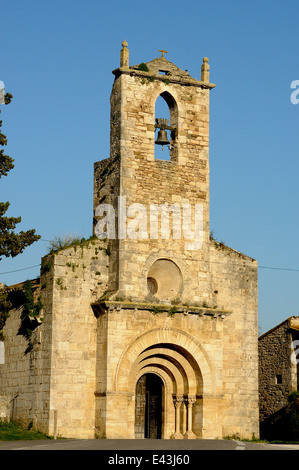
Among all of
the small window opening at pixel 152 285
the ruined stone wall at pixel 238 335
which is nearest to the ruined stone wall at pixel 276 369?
the ruined stone wall at pixel 238 335

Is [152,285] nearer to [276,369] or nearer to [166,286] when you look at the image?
[166,286]

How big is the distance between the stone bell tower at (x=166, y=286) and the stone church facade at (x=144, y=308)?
36mm

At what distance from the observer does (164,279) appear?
29.1 metres

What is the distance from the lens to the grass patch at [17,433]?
2566 centimetres

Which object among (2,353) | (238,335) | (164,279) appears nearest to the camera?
(164,279)

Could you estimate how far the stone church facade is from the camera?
1069 inches

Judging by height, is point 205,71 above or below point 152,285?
above

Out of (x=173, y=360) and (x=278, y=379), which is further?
(x=278, y=379)

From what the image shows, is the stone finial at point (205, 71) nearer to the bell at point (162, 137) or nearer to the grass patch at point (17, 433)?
the bell at point (162, 137)

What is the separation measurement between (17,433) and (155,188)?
8.82 metres

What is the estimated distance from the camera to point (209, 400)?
28297 mm

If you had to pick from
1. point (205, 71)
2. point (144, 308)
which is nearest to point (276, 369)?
point (144, 308)
